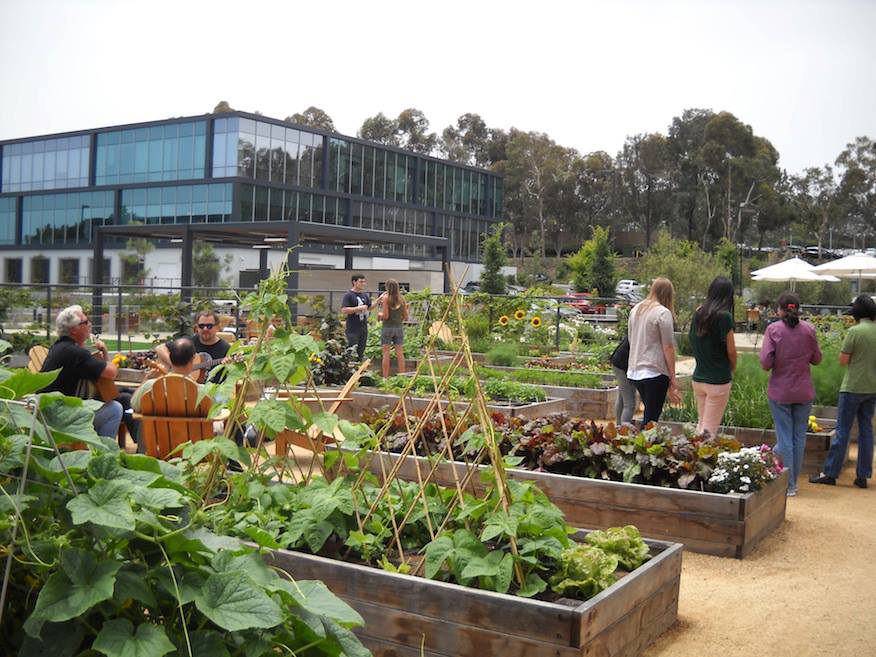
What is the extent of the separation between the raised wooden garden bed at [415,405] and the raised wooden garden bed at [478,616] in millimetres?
5793

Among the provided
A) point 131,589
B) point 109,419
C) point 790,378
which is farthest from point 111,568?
point 790,378

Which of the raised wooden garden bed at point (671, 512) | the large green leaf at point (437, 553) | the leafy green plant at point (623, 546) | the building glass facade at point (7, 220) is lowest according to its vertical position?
the raised wooden garden bed at point (671, 512)

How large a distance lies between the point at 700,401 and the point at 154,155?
45.2 meters

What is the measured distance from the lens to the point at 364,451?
443 cm

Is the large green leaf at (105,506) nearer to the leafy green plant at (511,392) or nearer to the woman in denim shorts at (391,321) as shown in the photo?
the leafy green plant at (511,392)

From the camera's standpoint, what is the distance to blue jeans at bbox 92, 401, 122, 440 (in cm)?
679

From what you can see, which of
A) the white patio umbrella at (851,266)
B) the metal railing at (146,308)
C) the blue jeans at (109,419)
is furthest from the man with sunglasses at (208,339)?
the white patio umbrella at (851,266)

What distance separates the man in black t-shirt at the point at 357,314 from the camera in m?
13.8

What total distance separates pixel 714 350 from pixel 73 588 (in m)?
6.28

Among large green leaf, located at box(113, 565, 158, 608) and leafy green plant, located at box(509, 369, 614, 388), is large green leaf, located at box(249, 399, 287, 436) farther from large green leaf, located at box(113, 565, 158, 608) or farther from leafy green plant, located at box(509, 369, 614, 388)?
leafy green plant, located at box(509, 369, 614, 388)

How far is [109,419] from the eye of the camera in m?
6.86

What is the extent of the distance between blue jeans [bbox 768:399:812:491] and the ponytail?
663mm

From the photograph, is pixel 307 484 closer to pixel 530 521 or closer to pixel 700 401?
pixel 530 521

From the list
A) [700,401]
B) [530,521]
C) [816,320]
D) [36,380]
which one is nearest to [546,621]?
[530,521]
